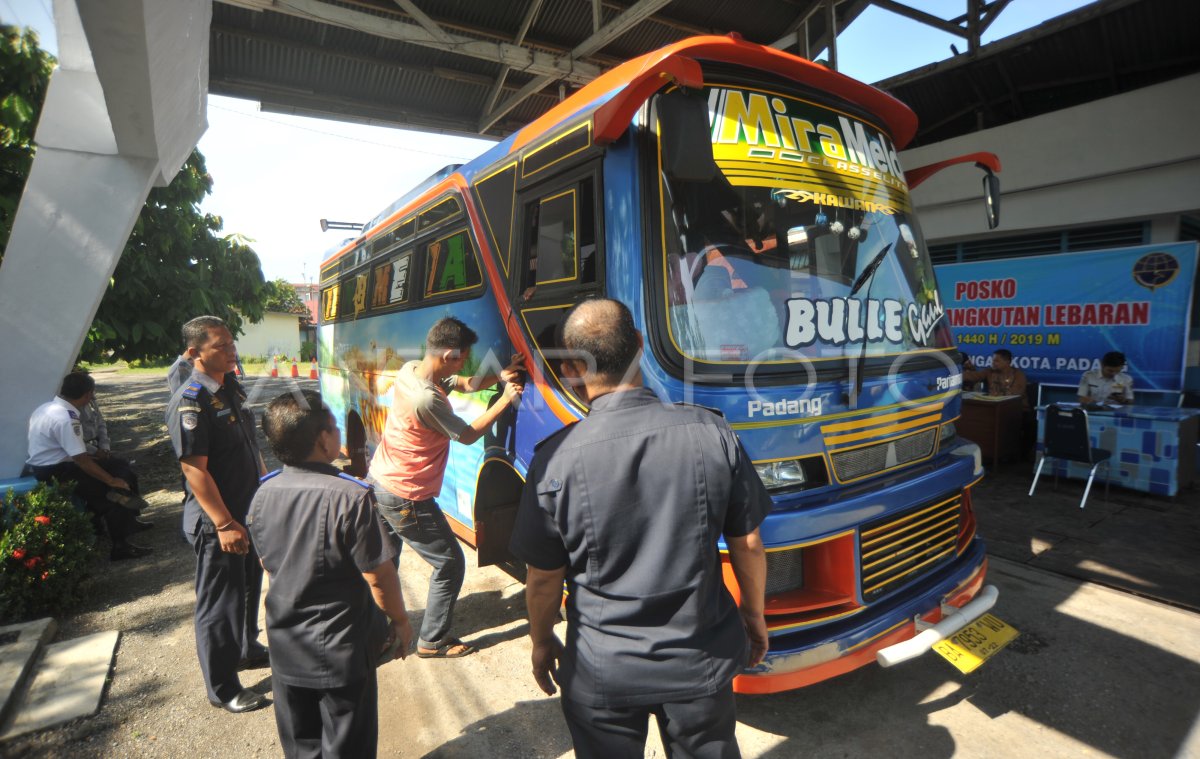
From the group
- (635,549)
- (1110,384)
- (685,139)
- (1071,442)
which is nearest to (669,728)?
(635,549)

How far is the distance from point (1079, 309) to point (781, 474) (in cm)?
780

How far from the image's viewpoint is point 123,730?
3.17m

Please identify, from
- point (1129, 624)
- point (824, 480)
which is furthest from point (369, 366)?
point (1129, 624)

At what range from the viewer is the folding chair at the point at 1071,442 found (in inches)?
250

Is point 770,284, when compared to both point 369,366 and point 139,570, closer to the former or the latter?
point 369,366

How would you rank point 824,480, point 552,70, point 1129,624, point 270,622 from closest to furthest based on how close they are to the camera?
point 270,622 < point 824,480 < point 1129,624 < point 552,70

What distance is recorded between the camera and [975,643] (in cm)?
290

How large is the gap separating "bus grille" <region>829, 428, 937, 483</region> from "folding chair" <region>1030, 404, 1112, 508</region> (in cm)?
446

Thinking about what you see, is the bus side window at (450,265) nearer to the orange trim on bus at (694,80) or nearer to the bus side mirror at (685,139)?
the orange trim on bus at (694,80)

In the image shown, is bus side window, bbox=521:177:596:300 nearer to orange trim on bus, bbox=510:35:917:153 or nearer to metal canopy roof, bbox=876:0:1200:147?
orange trim on bus, bbox=510:35:917:153

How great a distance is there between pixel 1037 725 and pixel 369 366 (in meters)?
6.14

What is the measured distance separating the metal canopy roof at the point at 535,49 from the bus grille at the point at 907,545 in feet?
18.7

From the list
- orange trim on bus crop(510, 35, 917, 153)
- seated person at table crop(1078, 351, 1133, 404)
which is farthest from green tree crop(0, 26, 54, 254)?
seated person at table crop(1078, 351, 1133, 404)

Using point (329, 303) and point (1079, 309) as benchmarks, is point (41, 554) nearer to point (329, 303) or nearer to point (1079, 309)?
point (329, 303)
